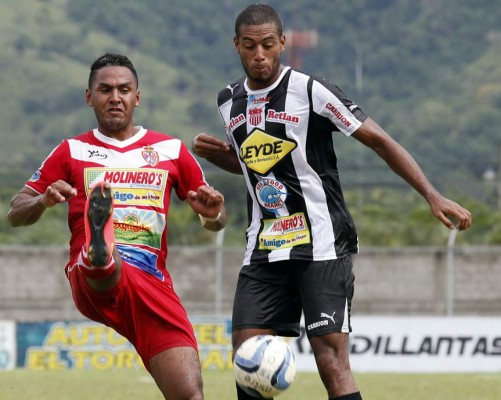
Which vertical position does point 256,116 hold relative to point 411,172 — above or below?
above

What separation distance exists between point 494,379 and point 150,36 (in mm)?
98684

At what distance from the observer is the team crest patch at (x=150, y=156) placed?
26.1ft

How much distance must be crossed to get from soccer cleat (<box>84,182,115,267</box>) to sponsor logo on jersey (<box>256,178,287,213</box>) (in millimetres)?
1224

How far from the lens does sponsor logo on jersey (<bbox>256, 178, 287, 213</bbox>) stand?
7.97 metres

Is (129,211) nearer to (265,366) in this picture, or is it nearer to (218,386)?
(265,366)

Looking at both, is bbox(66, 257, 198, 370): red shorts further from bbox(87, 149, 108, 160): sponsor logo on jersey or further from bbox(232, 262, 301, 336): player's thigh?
bbox(87, 149, 108, 160): sponsor logo on jersey

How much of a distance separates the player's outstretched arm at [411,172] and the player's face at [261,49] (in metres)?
0.69

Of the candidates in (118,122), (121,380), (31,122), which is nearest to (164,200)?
(118,122)

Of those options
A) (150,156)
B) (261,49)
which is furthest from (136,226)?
(261,49)

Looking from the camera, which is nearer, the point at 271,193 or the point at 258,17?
the point at 258,17

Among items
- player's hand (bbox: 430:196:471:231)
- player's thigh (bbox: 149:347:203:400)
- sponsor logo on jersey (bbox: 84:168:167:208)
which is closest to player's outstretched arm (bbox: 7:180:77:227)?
sponsor logo on jersey (bbox: 84:168:167:208)

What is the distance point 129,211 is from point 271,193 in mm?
924

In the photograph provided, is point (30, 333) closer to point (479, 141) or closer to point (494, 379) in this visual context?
point (494, 379)

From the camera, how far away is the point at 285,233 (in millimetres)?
7992
